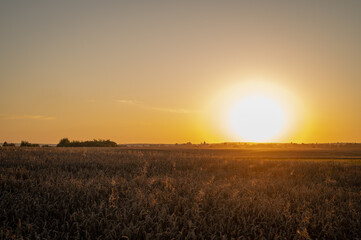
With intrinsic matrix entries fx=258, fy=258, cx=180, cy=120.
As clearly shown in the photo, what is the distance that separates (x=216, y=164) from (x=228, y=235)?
458 inches

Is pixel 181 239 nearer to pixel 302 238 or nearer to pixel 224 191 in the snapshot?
pixel 302 238

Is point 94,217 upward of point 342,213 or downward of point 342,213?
upward

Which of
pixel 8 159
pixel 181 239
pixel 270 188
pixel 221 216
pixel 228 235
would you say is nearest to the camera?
pixel 181 239

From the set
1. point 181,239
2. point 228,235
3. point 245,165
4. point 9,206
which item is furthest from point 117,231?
point 245,165

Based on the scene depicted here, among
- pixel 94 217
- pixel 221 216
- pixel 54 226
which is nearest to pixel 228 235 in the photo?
pixel 221 216

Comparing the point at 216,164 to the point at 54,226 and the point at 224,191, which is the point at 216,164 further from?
the point at 54,226

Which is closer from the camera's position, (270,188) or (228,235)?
(228,235)

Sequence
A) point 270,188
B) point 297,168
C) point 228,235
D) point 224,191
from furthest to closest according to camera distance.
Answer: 1. point 297,168
2. point 270,188
3. point 224,191
4. point 228,235

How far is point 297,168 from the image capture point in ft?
50.1

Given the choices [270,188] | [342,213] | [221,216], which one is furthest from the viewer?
[270,188]

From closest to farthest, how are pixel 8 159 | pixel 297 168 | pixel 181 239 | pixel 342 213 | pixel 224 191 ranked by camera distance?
pixel 181 239
pixel 342 213
pixel 224 191
pixel 8 159
pixel 297 168

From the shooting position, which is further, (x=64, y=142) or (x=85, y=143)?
(x=85, y=143)

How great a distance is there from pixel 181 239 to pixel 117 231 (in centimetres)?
108

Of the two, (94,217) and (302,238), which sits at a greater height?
(94,217)
